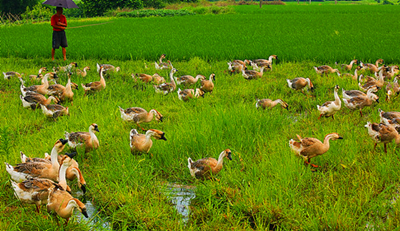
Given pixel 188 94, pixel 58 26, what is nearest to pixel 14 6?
pixel 58 26

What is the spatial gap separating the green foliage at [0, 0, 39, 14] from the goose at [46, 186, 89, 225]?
52477 mm

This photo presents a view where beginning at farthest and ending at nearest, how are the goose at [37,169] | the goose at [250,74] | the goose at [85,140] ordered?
1. the goose at [250,74]
2. the goose at [85,140]
3. the goose at [37,169]

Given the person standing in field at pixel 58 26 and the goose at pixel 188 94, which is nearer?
the goose at pixel 188 94

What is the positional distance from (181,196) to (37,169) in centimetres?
197

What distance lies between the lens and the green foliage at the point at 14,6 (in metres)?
46.5

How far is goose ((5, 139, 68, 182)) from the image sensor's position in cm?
427

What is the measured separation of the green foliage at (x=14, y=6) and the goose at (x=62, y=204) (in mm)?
52477

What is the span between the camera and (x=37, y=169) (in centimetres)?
431

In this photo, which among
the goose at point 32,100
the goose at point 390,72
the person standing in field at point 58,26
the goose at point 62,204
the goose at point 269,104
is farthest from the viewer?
the person standing in field at point 58,26

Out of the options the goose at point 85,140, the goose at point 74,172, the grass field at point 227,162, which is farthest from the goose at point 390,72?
the goose at point 74,172

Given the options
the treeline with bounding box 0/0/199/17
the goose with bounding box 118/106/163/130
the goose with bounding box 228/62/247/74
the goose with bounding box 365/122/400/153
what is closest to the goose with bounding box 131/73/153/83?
the goose with bounding box 228/62/247/74

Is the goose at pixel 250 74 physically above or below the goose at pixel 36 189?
below

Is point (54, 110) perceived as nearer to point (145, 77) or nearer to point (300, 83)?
point (145, 77)

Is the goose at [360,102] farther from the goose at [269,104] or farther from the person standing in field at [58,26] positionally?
the person standing in field at [58,26]
